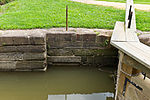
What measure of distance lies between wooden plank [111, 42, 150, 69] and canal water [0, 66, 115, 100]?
1721 mm

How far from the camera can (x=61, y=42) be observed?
203 inches

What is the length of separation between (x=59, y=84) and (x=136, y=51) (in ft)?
8.17

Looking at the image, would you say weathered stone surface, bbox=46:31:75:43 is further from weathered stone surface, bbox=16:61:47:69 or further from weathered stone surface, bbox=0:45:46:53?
weathered stone surface, bbox=16:61:47:69

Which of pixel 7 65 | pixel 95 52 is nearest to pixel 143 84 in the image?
pixel 95 52

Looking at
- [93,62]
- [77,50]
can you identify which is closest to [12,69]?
[77,50]

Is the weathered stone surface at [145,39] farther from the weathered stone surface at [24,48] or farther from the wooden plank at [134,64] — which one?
the weathered stone surface at [24,48]

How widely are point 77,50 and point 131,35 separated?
2009 millimetres

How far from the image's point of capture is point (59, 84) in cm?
465

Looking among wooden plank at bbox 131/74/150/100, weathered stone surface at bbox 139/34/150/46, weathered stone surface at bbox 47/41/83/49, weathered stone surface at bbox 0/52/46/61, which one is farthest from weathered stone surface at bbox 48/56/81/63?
wooden plank at bbox 131/74/150/100

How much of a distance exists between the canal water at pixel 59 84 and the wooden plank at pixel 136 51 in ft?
5.65

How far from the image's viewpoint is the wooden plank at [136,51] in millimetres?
2527

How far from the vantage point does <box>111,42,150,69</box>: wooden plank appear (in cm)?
253

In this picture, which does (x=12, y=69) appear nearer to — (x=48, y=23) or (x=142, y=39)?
(x=48, y=23)

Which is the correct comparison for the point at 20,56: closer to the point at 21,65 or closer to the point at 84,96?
the point at 21,65
